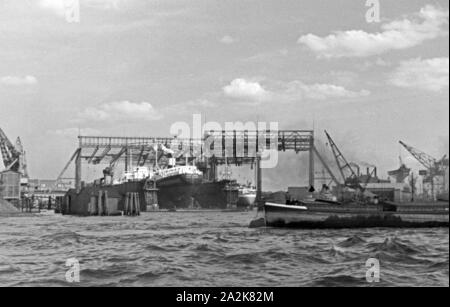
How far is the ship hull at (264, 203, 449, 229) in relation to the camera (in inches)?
1548

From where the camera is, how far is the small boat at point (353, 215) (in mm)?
39344

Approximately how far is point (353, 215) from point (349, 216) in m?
0.35

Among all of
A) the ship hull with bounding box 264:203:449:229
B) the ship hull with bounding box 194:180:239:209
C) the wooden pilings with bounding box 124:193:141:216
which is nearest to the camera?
the ship hull with bounding box 264:203:449:229

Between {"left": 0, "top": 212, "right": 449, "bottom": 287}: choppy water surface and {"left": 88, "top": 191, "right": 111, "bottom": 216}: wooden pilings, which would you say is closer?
{"left": 0, "top": 212, "right": 449, "bottom": 287}: choppy water surface

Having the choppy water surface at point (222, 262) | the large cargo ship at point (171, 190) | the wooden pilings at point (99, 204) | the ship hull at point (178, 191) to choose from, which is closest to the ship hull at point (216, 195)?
the large cargo ship at point (171, 190)

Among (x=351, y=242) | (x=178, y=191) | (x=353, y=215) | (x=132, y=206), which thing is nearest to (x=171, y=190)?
(x=178, y=191)

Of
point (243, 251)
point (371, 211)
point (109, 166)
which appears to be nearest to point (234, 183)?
point (109, 166)

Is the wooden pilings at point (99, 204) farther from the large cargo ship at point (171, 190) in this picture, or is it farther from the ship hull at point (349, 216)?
the ship hull at point (349, 216)

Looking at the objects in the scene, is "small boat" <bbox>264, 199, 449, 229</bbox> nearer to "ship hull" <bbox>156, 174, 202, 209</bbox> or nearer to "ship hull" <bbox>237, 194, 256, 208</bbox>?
"ship hull" <bbox>156, 174, 202, 209</bbox>

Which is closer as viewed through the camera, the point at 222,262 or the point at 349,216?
the point at 222,262

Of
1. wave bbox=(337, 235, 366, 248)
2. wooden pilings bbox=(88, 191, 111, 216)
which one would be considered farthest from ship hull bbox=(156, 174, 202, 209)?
wave bbox=(337, 235, 366, 248)

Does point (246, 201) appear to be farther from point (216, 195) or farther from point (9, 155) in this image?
Result: point (9, 155)

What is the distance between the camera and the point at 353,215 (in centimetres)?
4000
